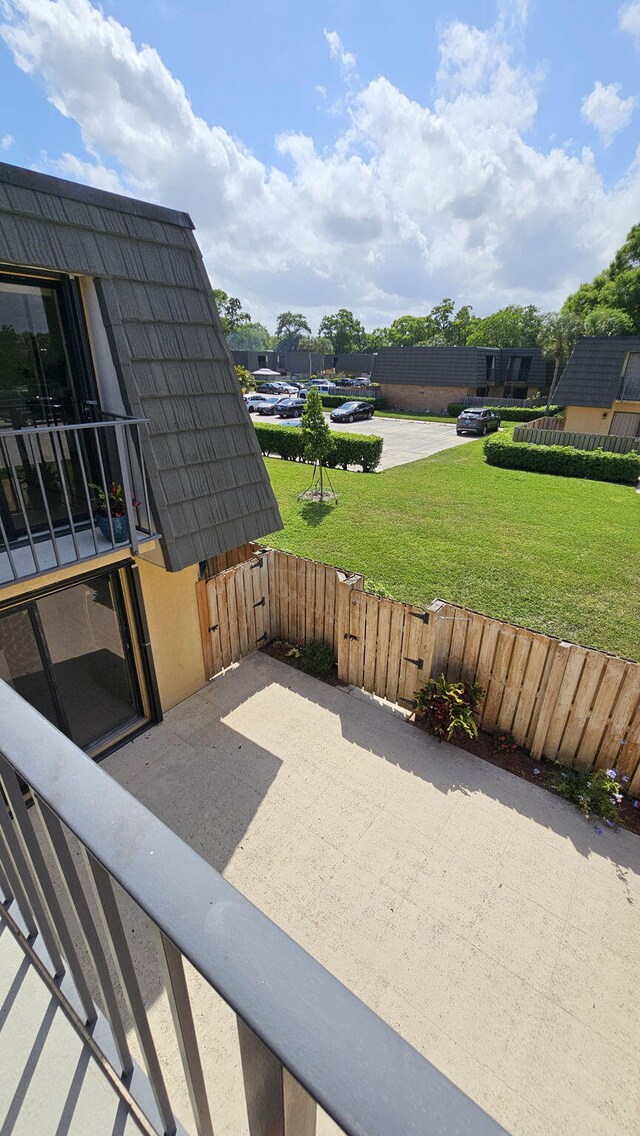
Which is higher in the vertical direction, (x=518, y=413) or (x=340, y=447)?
(x=340, y=447)

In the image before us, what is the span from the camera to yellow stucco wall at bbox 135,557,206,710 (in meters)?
5.85

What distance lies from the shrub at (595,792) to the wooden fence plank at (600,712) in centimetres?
16

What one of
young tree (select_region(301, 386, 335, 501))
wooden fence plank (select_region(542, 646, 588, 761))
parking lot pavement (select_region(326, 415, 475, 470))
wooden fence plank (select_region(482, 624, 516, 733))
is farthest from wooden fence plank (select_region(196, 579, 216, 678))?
parking lot pavement (select_region(326, 415, 475, 470))

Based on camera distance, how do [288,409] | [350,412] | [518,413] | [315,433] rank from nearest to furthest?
[315,433]
[350,412]
[518,413]
[288,409]

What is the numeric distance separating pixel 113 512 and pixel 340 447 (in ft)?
48.8

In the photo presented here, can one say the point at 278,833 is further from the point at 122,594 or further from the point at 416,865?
the point at 122,594

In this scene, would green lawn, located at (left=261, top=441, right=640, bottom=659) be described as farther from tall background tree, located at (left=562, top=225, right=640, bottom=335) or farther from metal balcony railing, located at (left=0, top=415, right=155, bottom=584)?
tall background tree, located at (left=562, top=225, right=640, bottom=335)

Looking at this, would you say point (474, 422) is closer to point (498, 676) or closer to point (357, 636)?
point (357, 636)

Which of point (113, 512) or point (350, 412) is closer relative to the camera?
point (113, 512)

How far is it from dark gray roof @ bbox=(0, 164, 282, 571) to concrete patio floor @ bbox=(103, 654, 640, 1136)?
7.93 feet

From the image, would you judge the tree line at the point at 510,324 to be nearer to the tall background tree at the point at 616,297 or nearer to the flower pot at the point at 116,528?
the tall background tree at the point at 616,297

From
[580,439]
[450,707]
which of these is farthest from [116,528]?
[580,439]

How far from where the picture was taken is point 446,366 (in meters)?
38.2

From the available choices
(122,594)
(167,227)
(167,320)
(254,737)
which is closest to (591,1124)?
(254,737)
